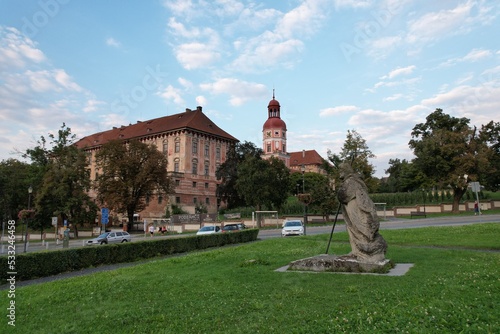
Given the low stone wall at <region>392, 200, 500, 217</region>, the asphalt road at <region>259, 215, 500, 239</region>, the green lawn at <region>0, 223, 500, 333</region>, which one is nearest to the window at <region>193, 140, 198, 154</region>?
the low stone wall at <region>392, 200, 500, 217</region>

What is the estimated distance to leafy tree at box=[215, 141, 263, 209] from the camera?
68.0m

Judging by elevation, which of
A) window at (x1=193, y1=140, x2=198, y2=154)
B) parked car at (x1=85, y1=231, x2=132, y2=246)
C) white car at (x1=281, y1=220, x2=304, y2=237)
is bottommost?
parked car at (x1=85, y1=231, x2=132, y2=246)

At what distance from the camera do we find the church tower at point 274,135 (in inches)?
4582

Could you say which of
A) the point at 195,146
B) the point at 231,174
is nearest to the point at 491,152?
the point at 231,174

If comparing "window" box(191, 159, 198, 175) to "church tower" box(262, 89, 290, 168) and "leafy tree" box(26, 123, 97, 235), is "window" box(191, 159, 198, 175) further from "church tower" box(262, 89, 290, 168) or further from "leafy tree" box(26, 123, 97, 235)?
"church tower" box(262, 89, 290, 168)

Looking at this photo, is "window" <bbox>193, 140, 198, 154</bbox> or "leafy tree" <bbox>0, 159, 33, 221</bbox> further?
"window" <bbox>193, 140, 198, 154</bbox>

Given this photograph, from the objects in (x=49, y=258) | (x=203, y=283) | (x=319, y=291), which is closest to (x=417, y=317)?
(x=319, y=291)

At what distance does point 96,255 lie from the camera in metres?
19.0

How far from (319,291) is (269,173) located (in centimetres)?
4414

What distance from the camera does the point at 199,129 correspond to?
76688 mm

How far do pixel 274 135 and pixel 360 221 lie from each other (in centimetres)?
10644

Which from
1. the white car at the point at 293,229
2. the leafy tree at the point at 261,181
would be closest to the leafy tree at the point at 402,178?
the leafy tree at the point at 261,181

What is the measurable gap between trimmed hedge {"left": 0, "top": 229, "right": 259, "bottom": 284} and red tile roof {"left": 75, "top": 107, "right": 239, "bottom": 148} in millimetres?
51171

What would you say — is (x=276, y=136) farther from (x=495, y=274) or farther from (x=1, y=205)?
(x=495, y=274)
